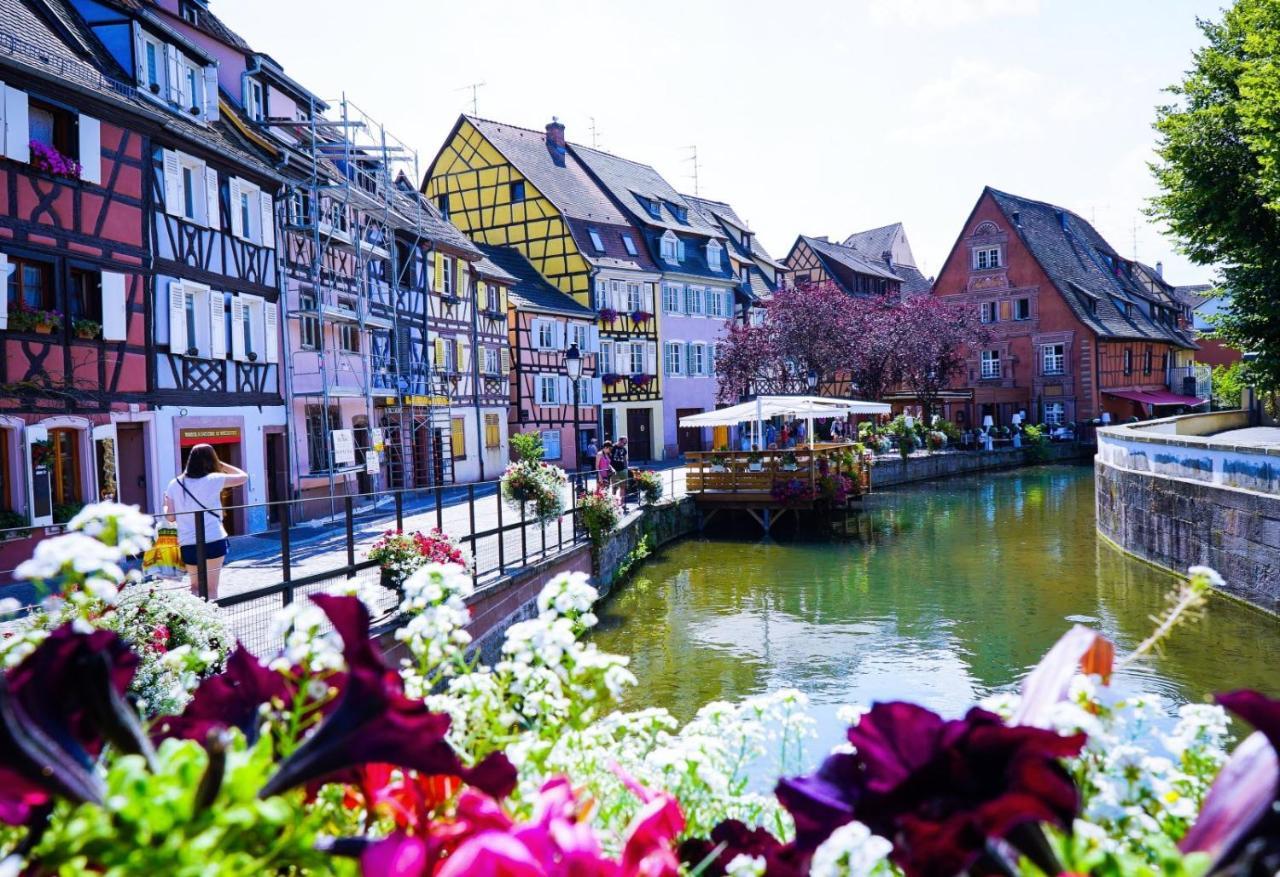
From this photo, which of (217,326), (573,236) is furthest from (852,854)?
(573,236)

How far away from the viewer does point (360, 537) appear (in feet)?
49.2

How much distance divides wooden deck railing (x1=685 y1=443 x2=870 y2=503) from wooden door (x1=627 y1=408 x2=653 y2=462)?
641 inches

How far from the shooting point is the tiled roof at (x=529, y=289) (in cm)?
3741

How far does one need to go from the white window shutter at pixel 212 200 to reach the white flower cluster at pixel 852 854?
64.5ft

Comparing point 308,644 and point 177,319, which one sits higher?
point 177,319

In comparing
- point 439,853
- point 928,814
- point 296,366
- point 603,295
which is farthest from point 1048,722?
point 603,295

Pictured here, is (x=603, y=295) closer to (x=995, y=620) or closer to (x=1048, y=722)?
(x=995, y=620)

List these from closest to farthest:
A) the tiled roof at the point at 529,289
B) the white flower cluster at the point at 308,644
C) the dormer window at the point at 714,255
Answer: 1. the white flower cluster at the point at 308,644
2. the tiled roof at the point at 529,289
3. the dormer window at the point at 714,255

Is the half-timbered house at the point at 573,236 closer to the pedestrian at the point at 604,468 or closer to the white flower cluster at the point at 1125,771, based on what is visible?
the pedestrian at the point at 604,468

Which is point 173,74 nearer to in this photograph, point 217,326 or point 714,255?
point 217,326

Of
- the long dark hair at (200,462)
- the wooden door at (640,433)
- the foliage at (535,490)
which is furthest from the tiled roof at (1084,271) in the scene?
the long dark hair at (200,462)

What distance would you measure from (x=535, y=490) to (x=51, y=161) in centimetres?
802

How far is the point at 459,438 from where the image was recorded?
32156 mm

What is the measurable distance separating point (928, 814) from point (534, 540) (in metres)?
15.0
